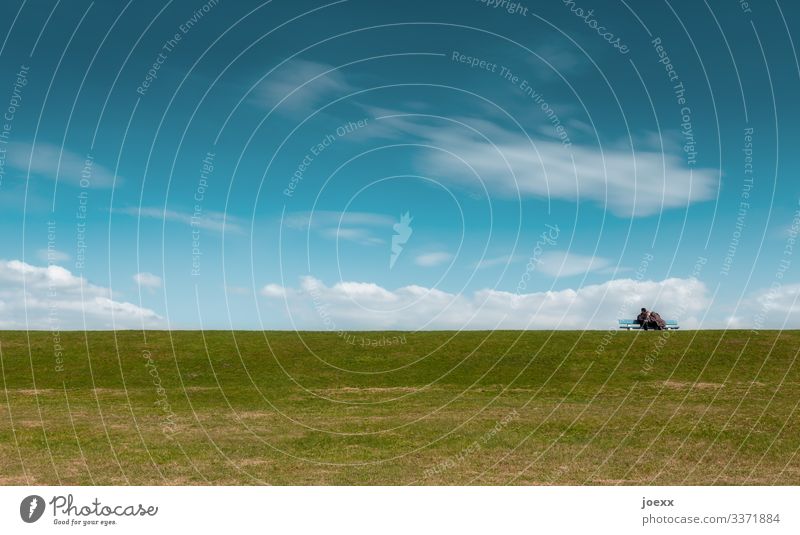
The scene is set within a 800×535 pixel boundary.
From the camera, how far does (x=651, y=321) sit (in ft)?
149

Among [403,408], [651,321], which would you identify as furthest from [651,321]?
[403,408]

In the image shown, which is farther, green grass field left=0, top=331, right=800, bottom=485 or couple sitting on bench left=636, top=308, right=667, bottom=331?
couple sitting on bench left=636, top=308, right=667, bottom=331

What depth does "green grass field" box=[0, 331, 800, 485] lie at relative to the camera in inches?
701

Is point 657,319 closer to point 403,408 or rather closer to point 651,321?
point 651,321

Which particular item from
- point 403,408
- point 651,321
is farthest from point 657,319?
point 403,408

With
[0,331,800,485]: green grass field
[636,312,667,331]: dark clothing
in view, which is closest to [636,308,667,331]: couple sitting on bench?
[636,312,667,331]: dark clothing

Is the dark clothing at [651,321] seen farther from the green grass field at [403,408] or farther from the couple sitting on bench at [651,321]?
the green grass field at [403,408]

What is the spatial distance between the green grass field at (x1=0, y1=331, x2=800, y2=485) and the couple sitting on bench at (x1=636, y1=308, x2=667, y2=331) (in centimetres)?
251

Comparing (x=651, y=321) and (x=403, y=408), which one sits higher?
(x=651, y=321)

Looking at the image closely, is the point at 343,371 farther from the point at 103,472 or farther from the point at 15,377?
the point at 103,472

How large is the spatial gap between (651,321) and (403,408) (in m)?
24.0

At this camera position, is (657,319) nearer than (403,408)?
No

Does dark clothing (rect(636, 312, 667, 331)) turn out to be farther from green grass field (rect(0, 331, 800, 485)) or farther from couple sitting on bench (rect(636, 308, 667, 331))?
green grass field (rect(0, 331, 800, 485))
